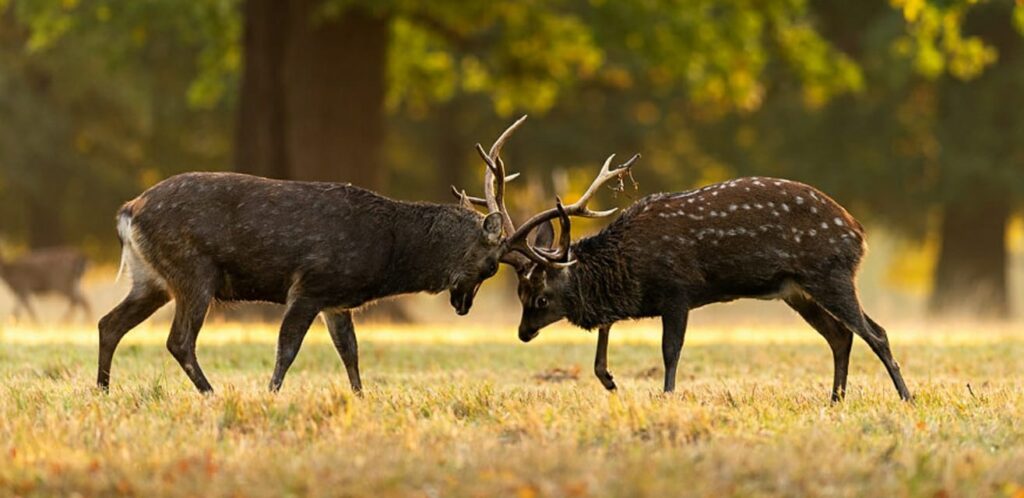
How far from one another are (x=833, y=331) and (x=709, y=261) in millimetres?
1113

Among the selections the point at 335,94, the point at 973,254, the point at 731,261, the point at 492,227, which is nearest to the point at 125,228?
the point at 492,227

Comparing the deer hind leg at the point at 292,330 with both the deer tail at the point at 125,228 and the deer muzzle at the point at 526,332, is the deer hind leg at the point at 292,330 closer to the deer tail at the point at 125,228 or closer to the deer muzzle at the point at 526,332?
the deer tail at the point at 125,228

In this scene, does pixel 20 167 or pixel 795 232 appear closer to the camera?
pixel 795 232

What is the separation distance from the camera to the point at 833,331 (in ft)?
39.5

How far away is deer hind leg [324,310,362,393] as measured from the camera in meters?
12.1

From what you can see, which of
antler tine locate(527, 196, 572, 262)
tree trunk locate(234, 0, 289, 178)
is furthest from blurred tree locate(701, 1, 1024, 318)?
antler tine locate(527, 196, 572, 262)

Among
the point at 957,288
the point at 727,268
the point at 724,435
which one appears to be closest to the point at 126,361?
the point at 727,268

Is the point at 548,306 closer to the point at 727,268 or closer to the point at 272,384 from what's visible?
the point at 727,268

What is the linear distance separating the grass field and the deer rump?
0.79m

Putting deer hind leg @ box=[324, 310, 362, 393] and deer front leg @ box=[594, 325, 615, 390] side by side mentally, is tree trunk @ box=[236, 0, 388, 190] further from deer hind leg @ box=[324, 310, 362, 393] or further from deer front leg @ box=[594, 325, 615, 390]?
deer front leg @ box=[594, 325, 615, 390]

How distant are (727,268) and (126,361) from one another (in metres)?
5.60

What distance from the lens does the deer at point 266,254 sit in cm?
1130

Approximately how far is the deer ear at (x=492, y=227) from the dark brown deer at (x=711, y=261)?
0.12 m

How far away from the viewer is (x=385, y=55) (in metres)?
23.3
